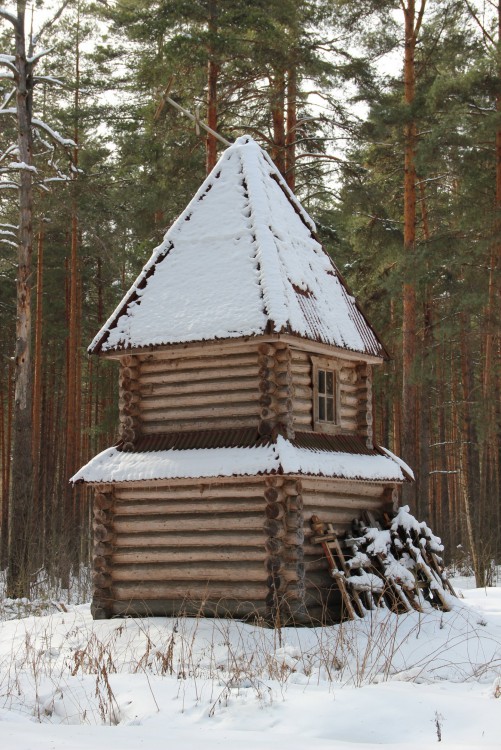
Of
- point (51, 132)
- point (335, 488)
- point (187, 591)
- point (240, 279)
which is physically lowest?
point (187, 591)

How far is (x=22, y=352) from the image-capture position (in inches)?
720

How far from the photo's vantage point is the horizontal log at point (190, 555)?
41.5 ft

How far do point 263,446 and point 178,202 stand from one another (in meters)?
13.4

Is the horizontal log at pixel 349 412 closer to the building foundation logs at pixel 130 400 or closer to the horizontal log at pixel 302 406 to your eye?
the horizontal log at pixel 302 406

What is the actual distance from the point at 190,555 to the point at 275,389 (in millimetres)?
2798

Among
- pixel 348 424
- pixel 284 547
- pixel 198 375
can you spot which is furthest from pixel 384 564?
pixel 198 375

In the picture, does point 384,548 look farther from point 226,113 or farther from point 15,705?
point 226,113

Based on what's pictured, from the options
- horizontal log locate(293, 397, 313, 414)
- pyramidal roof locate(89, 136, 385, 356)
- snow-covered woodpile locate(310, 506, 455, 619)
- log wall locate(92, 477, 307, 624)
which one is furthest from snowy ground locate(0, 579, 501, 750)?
pyramidal roof locate(89, 136, 385, 356)

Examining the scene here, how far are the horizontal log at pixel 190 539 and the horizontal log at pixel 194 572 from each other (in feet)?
0.90

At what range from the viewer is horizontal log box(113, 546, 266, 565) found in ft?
41.5

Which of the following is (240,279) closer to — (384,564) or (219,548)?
(219,548)

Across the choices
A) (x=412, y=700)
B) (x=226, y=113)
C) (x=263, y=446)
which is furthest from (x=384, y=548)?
(x=226, y=113)

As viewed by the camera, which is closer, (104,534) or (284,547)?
(284,547)

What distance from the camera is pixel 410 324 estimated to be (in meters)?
21.6
